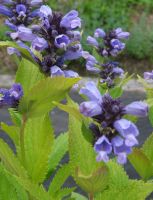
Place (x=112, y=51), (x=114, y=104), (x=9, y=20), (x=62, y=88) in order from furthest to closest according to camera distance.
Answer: (x=112, y=51) < (x=9, y=20) < (x=62, y=88) < (x=114, y=104)

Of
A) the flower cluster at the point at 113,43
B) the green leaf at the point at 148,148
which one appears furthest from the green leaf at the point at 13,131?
the flower cluster at the point at 113,43

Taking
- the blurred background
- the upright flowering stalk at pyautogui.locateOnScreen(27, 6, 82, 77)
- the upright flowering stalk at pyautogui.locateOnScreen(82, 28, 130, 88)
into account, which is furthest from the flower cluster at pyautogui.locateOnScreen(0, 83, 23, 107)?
the blurred background

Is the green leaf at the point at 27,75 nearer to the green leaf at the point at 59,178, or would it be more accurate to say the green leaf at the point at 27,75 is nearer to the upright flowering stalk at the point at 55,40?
the upright flowering stalk at the point at 55,40

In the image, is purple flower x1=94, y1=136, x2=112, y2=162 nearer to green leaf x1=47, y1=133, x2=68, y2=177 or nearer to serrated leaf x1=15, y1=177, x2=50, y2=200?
serrated leaf x1=15, y1=177, x2=50, y2=200

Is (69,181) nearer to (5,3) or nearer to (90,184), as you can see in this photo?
(5,3)

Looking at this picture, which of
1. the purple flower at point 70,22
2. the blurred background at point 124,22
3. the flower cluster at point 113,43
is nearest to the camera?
the purple flower at point 70,22

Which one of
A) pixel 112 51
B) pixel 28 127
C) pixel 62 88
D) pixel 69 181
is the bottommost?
pixel 69 181

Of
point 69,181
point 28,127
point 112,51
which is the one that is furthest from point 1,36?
point 28,127

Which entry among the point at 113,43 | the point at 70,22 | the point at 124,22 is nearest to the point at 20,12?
the point at 70,22
